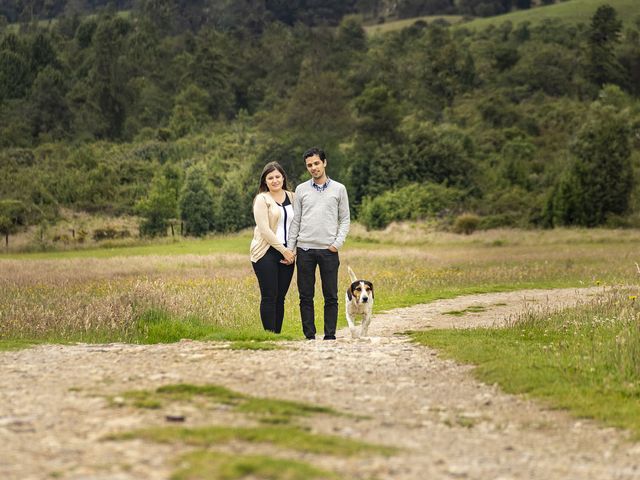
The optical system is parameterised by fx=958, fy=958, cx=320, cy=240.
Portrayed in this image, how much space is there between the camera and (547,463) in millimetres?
7500

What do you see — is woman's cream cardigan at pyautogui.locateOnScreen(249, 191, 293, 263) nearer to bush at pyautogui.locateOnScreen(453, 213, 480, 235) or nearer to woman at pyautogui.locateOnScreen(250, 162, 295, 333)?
woman at pyautogui.locateOnScreen(250, 162, 295, 333)

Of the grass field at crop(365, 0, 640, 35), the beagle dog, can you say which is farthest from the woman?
the grass field at crop(365, 0, 640, 35)

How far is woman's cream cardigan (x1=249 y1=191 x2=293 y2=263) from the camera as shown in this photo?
1432 centimetres

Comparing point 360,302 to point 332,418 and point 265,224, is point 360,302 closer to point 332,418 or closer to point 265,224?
point 265,224

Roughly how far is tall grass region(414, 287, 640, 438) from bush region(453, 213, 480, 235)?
42.5 m

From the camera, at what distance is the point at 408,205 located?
6938cm

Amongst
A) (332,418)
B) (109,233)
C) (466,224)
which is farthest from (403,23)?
(332,418)

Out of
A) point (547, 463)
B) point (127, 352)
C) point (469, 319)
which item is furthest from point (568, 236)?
point (547, 463)

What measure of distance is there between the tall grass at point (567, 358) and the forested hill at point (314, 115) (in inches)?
1797

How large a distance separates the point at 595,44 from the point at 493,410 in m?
104

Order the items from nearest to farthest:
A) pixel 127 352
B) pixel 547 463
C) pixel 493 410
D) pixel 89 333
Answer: pixel 547 463, pixel 493 410, pixel 127 352, pixel 89 333

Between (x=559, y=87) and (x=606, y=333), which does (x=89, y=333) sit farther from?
(x=559, y=87)

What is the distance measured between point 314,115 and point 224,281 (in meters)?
59.4

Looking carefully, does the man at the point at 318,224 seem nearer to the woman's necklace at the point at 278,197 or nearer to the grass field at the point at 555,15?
the woman's necklace at the point at 278,197
